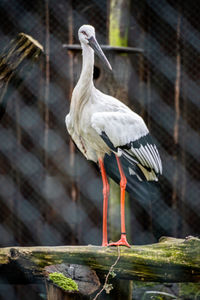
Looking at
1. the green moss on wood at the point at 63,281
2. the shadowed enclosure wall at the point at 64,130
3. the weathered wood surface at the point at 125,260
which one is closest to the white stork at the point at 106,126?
the weathered wood surface at the point at 125,260

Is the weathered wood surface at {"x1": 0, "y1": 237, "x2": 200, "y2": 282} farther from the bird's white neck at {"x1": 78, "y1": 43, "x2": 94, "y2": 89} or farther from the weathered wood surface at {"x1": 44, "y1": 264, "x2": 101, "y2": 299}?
the bird's white neck at {"x1": 78, "y1": 43, "x2": 94, "y2": 89}

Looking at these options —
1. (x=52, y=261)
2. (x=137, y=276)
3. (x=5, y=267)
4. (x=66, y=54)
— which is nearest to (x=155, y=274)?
(x=137, y=276)

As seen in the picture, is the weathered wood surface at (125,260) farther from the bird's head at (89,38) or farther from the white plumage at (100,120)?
the bird's head at (89,38)

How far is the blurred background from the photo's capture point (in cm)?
211

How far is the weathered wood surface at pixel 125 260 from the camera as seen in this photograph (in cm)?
118

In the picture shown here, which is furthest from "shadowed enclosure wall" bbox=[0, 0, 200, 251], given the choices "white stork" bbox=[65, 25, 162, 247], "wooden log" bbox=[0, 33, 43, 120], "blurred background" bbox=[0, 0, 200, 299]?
→ "wooden log" bbox=[0, 33, 43, 120]

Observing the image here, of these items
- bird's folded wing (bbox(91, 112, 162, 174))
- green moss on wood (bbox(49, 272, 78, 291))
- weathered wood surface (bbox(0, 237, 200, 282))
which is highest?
bird's folded wing (bbox(91, 112, 162, 174))

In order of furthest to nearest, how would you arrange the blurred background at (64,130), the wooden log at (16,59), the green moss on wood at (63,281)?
1. the blurred background at (64,130)
2. the wooden log at (16,59)
3. the green moss on wood at (63,281)

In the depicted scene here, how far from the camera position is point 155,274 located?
4.01ft

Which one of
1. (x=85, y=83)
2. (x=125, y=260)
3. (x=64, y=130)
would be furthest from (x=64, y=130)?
(x=125, y=260)

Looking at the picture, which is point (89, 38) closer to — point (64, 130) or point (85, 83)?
point (85, 83)

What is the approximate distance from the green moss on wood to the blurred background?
0.96 m

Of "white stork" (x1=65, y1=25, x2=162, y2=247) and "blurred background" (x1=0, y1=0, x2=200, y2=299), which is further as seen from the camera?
"blurred background" (x1=0, y1=0, x2=200, y2=299)

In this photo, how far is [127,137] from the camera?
140 centimetres
